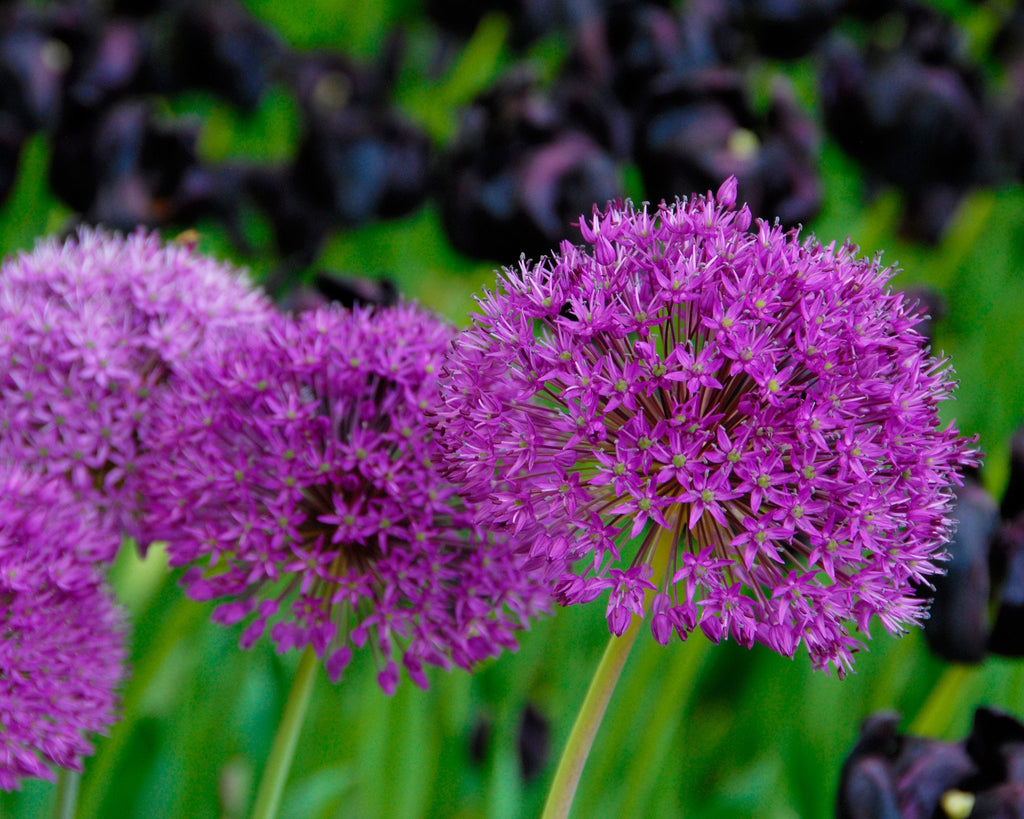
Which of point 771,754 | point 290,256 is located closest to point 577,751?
point 771,754

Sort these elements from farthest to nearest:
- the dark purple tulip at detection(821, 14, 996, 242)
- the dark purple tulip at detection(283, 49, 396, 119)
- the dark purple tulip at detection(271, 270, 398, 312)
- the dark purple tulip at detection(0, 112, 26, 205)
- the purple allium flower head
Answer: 1. the dark purple tulip at detection(283, 49, 396, 119)
2. the dark purple tulip at detection(821, 14, 996, 242)
3. the dark purple tulip at detection(0, 112, 26, 205)
4. the dark purple tulip at detection(271, 270, 398, 312)
5. the purple allium flower head

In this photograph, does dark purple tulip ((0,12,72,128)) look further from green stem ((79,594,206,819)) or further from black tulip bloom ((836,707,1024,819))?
black tulip bloom ((836,707,1024,819))

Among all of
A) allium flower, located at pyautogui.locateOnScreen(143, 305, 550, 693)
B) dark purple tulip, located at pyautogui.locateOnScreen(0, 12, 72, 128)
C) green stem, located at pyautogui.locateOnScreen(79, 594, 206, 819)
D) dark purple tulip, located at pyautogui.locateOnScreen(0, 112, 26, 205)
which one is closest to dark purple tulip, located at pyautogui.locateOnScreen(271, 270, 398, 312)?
allium flower, located at pyautogui.locateOnScreen(143, 305, 550, 693)

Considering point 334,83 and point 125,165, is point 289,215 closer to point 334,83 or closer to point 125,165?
point 125,165

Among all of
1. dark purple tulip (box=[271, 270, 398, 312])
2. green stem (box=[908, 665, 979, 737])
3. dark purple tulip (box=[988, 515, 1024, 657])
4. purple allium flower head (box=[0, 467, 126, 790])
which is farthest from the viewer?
green stem (box=[908, 665, 979, 737])

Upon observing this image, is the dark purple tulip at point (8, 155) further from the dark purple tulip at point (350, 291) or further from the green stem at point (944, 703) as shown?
the green stem at point (944, 703)

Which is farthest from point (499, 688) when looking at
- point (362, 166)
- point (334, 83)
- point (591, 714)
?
point (334, 83)
